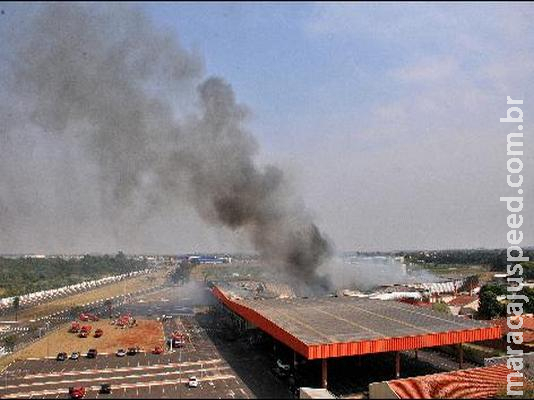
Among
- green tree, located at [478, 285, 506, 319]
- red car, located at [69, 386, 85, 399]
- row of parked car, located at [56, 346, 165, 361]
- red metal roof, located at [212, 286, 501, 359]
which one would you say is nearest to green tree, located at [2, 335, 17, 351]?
row of parked car, located at [56, 346, 165, 361]

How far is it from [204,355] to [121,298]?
84655 millimetres

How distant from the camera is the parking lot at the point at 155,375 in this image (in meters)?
44.1

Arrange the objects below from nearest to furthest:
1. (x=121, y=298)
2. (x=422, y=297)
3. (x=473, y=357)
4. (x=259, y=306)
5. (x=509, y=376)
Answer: (x=509, y=376)
(x=473, y=357)
(x=259, y=306)
(x=422, y=297)
(x=121, y=298)

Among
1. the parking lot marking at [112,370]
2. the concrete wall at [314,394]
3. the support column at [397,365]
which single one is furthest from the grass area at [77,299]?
the concrete wall at [314,394]

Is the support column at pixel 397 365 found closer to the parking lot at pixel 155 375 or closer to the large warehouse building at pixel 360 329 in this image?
the large warehouse building at pixel 360 329

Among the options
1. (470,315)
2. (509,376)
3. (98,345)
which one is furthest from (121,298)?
(509,376)

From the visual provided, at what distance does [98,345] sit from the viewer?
6812cm

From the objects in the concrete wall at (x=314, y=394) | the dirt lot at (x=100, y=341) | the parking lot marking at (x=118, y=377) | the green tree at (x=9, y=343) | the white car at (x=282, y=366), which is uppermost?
the concrete wall at (x=314, y=394)

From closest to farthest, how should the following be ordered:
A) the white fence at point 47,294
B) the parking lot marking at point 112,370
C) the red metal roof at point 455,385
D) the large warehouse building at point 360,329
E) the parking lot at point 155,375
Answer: the red metal roof at point 455,385 → the large warehouse building at point 360,329 → the parking lot at point 155,375 → the parking lot marking at point 112,370 → the white fence at point 47,294

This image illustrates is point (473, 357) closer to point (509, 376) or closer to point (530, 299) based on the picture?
point (509, 376)

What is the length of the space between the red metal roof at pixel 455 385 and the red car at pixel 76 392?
82.6ft

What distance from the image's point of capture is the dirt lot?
211 feet

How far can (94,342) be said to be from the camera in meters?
70.4

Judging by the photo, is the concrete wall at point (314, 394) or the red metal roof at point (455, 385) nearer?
the concrete wall at point (314, 394)
